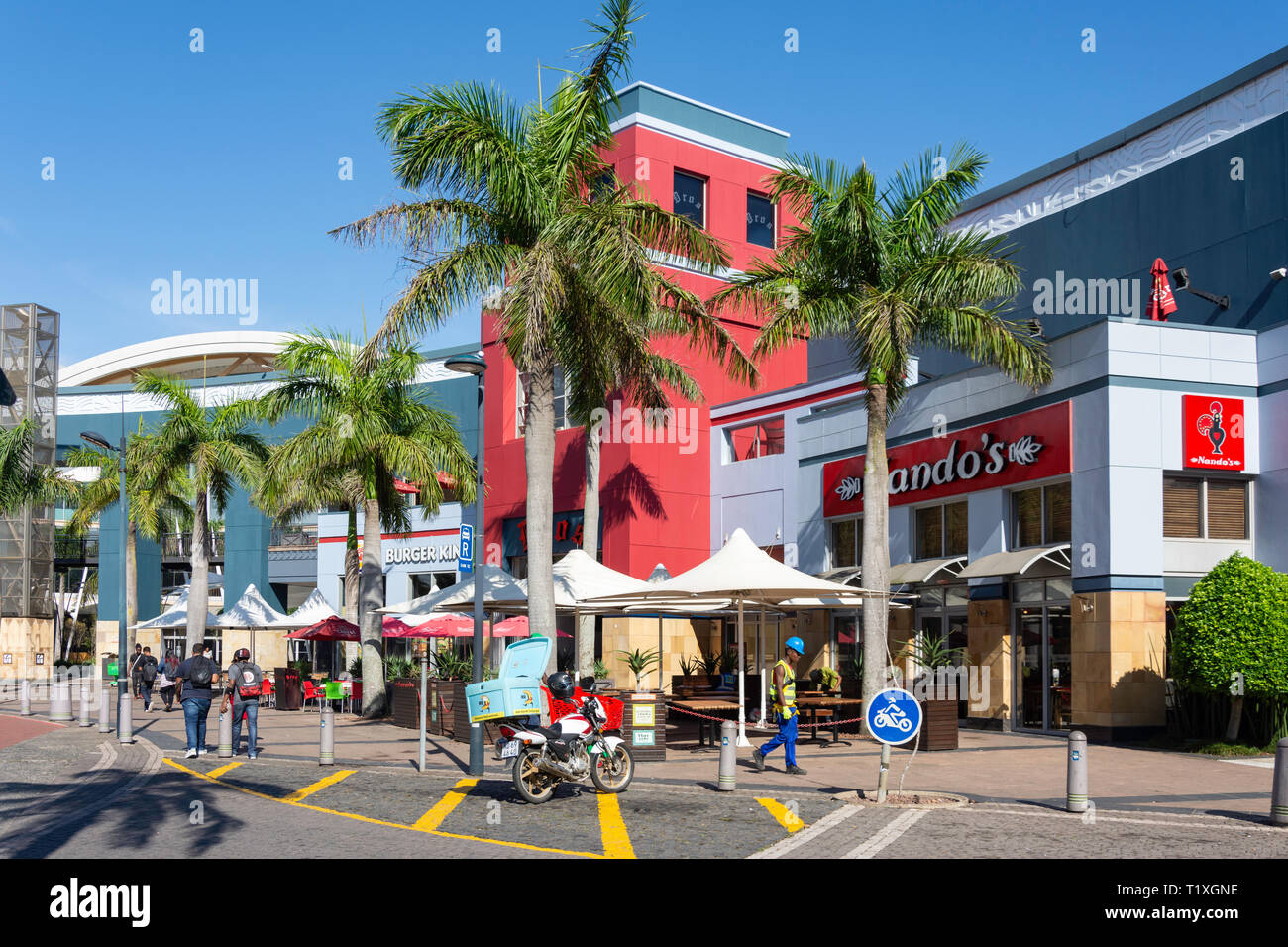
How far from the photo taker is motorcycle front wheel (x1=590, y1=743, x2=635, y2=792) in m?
14.1

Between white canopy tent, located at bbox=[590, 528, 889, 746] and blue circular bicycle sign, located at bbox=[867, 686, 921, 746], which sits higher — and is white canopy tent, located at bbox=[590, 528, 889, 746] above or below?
above

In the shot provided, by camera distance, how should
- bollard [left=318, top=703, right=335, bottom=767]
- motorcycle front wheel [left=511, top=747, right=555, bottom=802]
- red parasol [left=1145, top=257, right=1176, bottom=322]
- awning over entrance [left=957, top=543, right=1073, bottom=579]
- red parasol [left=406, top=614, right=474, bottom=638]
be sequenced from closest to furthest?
motorcycle front wheel [left=511, top=747, right=555, bottom=802] → bollard [left=318, top=703, right=335, bottom=767] → awning over entrance [left=957, top=543, right=1073, bottom=579] → red parasol [left=406, top=614, right=474, bottom=638] → red parasol [left=1145, top=257, right=1176, bottom=322]

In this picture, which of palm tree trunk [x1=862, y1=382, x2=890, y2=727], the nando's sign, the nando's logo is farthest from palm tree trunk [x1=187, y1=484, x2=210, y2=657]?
the nando's logo

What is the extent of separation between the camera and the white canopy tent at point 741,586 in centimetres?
1966

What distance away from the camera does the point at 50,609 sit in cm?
5441

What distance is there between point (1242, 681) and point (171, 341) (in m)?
71.8

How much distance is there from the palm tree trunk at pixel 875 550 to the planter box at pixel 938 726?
145 cm

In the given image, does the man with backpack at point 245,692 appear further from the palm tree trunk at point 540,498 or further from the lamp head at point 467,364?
the lamp head at point 467,364

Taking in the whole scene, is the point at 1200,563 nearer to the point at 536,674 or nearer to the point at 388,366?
the point at 536,674

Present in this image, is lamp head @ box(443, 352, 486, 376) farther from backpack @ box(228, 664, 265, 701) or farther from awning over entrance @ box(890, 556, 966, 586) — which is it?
awning over entrance @ box(890, 556, 966, 586)

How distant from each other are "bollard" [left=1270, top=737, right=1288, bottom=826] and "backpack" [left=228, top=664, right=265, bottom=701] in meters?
14.4

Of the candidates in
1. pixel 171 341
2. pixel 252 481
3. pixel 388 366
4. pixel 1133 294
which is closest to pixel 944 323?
pixel 1133 294

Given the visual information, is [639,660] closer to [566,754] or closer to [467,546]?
[467,546]
